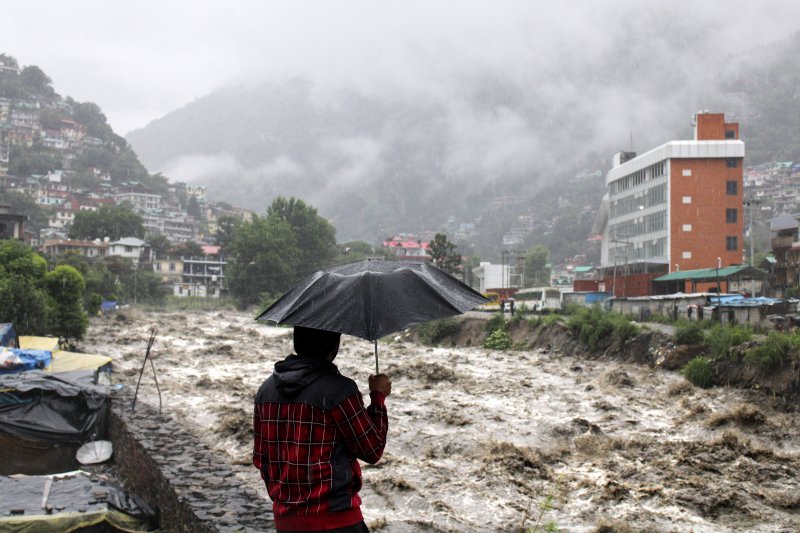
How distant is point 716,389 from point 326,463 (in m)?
19.7

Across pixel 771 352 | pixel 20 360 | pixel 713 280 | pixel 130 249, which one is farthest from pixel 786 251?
pixel 130 249

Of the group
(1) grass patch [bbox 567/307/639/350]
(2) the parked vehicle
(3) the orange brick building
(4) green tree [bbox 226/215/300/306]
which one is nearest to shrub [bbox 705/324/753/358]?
(1) grass patch [bbox 567/307/639/350]

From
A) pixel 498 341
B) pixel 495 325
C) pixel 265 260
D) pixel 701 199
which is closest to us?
pixel 498 341

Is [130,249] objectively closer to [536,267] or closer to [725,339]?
[536,267]

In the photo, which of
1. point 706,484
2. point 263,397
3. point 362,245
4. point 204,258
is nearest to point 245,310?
point 204,258

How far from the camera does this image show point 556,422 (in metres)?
17.1

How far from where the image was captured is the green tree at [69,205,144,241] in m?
95.8

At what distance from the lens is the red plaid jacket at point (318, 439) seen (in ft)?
10.1

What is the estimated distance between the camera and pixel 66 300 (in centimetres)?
2981

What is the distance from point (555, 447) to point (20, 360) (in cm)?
1083

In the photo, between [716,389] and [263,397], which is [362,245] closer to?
[716,389]

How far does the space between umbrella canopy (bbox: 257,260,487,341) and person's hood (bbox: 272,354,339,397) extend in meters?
0.16

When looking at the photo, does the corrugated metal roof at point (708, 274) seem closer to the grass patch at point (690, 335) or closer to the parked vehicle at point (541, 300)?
Result: the parked vehicle at point (541, 300)

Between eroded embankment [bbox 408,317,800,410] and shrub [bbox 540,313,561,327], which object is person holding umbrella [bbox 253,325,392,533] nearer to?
eroded embankment [bbox 408,317,800,410]
